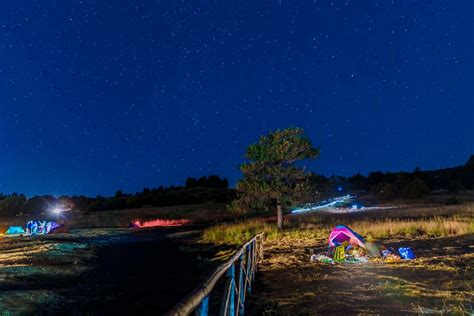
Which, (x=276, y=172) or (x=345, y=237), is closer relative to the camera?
(x=345, y=237)

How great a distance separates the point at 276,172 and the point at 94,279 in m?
16.7

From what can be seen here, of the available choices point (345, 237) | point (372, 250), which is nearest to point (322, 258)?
point (345, 237)

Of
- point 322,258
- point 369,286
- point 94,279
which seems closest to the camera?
point 369,286

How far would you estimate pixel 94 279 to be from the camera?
1708cm

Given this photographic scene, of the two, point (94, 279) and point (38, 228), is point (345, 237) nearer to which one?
point (94, 279)

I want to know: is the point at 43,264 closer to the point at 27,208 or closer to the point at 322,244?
the point at 322,244

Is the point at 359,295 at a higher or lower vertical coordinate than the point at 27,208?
lower

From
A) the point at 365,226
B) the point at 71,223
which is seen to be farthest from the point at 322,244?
the point at 71,223

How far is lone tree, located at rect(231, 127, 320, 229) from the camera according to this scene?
30344 millimetres

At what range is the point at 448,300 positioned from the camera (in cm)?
972

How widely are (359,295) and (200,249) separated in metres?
16.6

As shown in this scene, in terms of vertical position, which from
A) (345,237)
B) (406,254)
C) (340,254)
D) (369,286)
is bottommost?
(369,286)

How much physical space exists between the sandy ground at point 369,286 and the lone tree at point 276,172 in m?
12.2

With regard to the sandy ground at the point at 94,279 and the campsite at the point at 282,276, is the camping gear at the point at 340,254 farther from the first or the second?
the sandy ground at the point at 94,279
